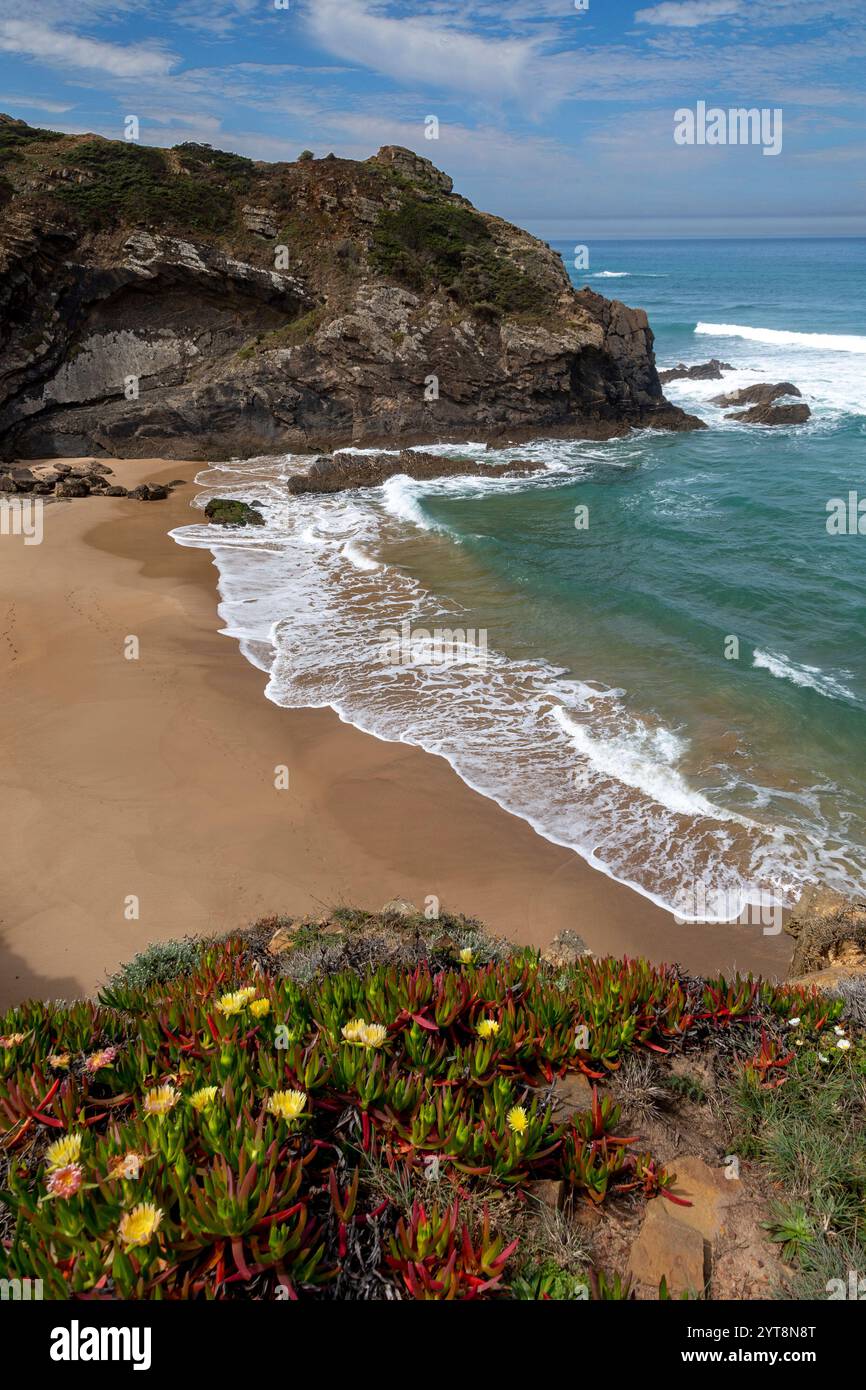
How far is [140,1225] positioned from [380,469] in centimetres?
2757

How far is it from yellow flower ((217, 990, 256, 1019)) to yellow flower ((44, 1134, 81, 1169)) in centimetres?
91

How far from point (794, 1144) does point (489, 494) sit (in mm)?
24080

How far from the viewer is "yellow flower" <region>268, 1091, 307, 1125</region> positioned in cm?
315

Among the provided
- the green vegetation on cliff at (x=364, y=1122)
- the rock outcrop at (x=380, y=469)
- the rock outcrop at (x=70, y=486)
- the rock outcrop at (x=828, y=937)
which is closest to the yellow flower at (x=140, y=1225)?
the green vegetation on cliff at (x=364, y=1122)

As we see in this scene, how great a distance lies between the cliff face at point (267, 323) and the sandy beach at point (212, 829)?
17.7 meters

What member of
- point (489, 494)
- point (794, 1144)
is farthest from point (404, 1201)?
point (489, 494)

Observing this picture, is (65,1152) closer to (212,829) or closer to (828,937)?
(828,937)

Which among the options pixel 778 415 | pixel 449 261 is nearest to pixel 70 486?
pixel 449 261

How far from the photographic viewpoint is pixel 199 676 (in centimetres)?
1440

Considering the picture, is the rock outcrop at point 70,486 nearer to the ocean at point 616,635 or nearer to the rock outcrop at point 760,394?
the ocean at point 616,635

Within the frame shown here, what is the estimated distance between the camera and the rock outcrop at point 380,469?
88.8 ft

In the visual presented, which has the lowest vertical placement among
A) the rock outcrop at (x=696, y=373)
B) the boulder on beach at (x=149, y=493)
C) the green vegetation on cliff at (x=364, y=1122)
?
the green vegetation on cliff at (x=364, y=1122)

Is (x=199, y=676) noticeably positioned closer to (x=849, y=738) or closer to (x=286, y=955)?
(x=286, y=955)

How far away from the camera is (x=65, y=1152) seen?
9.74 feet
